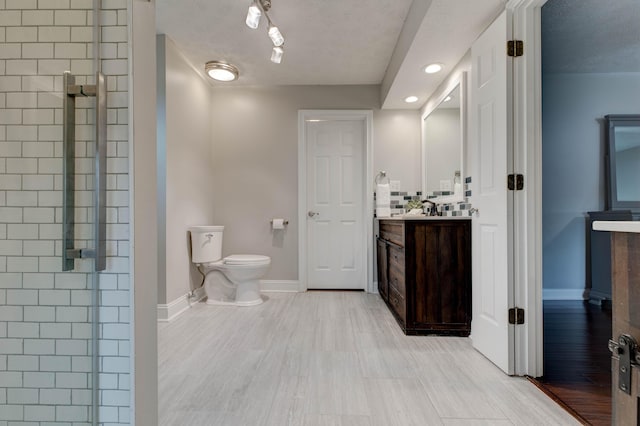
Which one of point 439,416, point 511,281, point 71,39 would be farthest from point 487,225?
point 71,39

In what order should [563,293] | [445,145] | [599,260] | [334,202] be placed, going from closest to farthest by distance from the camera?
[445,145] → [599,260] → [563,293] → [334,202]

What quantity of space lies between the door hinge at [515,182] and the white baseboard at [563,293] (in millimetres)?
2343

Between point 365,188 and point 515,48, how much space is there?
2.12 metres

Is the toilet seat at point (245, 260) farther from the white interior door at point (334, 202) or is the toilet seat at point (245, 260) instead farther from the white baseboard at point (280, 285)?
the white interior door at point (334, 202)

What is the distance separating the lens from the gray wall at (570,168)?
3.28 metres

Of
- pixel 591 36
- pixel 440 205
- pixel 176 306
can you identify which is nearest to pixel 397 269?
pixel 440 205

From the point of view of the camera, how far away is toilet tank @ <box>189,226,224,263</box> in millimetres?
3010

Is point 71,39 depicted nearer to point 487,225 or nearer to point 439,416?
point 439,416

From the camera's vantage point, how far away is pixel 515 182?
1.70m

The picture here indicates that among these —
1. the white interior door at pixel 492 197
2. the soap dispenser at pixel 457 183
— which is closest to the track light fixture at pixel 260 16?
the white interior door at pixel 492 197

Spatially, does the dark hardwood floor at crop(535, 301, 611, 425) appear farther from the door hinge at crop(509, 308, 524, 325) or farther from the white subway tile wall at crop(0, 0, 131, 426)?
the white subway tile wall at crop(0, 0, 131, 426)

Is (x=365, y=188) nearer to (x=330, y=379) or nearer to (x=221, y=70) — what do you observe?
(x=221, y=70)

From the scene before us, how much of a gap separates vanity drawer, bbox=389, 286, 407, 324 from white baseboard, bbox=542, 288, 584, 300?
1833 millimetres

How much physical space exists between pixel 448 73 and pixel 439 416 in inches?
101
